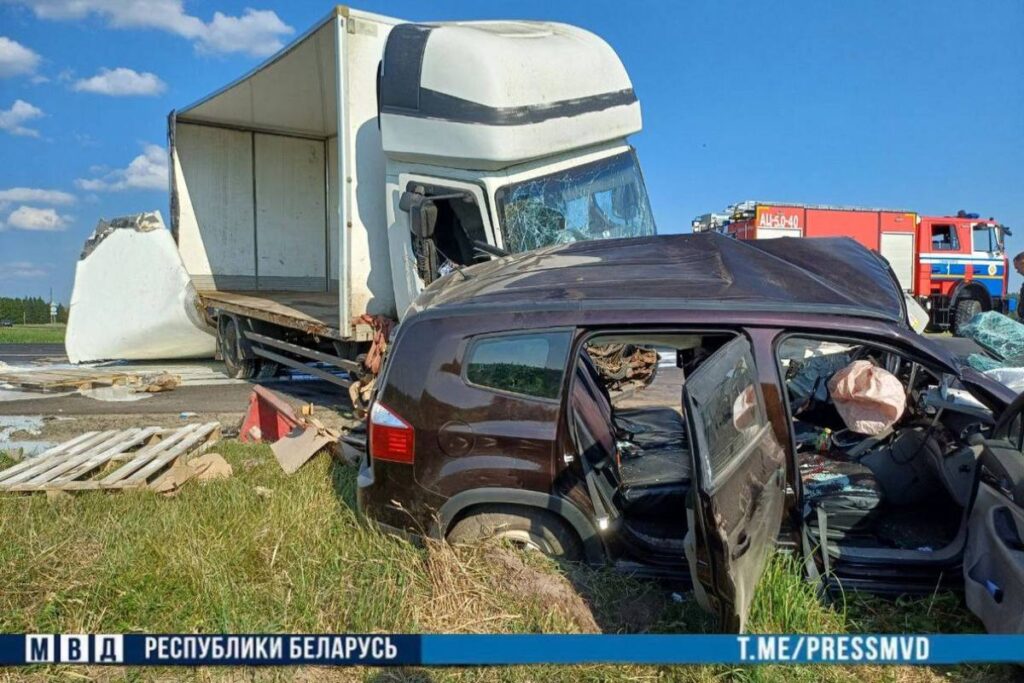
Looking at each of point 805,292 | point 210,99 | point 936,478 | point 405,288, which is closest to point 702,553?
point 805,292

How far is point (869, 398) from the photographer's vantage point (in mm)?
3186

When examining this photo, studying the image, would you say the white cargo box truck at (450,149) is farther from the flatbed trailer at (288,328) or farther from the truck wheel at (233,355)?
the truck wheel at (233,355)

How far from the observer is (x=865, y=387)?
3.21m

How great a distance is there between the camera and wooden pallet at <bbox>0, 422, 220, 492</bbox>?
447 centimetres

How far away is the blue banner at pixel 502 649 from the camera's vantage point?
5.87 ft

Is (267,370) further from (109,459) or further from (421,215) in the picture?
(421,215)

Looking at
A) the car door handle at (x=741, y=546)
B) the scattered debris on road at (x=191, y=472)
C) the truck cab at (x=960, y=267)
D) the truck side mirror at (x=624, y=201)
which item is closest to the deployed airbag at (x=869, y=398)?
the car door handle at (x=741, y=546)

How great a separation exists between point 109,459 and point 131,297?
5.81 m

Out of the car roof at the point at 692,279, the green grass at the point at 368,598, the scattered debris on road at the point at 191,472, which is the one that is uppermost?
the car roof at the point at 692,279

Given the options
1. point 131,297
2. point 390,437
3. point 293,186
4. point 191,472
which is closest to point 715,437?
point 390,437

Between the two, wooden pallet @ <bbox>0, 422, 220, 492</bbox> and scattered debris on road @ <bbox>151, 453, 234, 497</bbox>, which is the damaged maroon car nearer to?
scattered debris on road @ <bbox>151, 453, 234, 497</bbox>

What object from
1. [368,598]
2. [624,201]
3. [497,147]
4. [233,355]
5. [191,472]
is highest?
[497,147]

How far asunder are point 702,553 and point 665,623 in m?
0.64

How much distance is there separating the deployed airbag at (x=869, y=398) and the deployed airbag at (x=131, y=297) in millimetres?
9167
